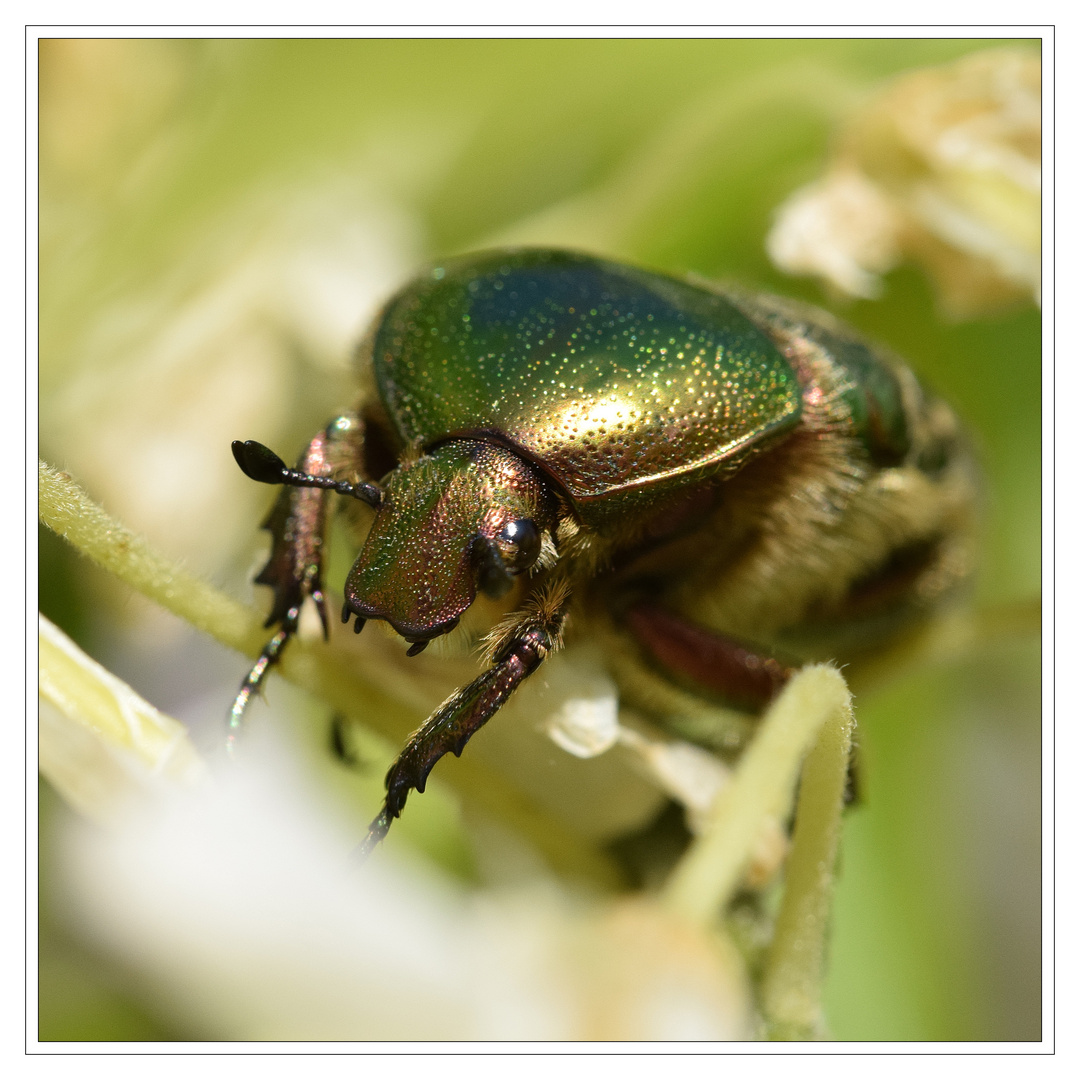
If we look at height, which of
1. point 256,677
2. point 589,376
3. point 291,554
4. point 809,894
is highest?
point 589,376

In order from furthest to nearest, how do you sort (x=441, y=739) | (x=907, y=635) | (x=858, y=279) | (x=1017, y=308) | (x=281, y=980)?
(x=1017, y=308) < (x=858, y=279) < (x=907, y=635) < (x=281, y=980) < (x=441, y=739)

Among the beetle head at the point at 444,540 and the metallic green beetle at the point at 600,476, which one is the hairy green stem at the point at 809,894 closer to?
the metallic green beetle at the point at 600,476

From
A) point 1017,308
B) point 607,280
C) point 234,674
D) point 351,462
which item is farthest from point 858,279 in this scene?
point 234,674

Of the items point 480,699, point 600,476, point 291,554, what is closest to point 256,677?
point 291,554

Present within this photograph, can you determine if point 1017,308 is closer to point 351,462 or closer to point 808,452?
point 808,452

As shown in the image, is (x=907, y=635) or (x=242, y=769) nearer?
(x=242, y=769)

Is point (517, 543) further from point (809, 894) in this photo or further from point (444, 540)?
point (809, 894)

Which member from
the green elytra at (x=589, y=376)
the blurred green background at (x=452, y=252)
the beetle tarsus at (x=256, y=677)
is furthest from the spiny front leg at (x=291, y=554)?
the blurred green background at (x=452, y=252)
